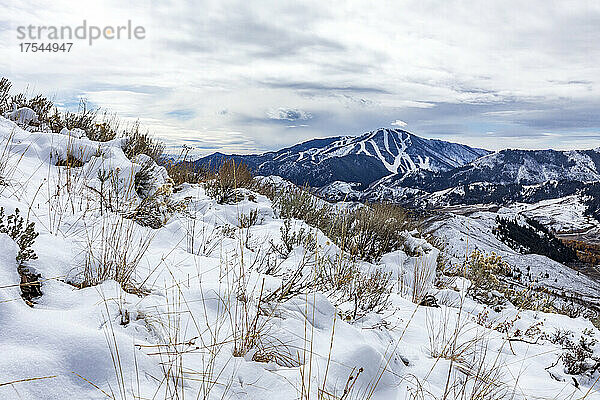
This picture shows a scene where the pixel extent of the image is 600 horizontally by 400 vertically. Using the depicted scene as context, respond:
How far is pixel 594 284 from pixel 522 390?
66.5ft

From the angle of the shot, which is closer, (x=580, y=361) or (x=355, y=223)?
(x=580, y=361)

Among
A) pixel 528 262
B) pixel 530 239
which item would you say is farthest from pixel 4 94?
pixel 530 239

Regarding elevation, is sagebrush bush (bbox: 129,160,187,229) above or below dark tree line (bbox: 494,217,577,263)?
above

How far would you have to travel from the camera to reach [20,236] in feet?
7.13

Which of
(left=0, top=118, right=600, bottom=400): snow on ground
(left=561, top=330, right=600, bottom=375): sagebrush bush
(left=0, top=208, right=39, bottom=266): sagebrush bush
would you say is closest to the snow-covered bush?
(left=0, top=118, right=600, bottom=400): snow on ground

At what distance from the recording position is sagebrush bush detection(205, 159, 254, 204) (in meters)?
6.87

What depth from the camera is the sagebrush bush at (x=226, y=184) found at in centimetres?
687

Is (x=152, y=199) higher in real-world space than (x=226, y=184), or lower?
lower

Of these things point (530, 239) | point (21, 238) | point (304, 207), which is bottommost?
point (530, 239)

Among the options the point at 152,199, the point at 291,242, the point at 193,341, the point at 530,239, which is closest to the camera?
the point at 193,341

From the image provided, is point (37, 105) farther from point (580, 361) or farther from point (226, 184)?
point (580, 361)

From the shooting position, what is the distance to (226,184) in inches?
282

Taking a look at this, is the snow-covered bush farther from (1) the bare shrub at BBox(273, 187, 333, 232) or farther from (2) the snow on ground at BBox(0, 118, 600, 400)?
(1) the bare shrub at BBox(273, 187, 333, 232)

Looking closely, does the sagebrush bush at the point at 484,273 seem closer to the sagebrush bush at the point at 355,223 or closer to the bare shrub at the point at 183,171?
the sagebrush bush at the point at 355,223
